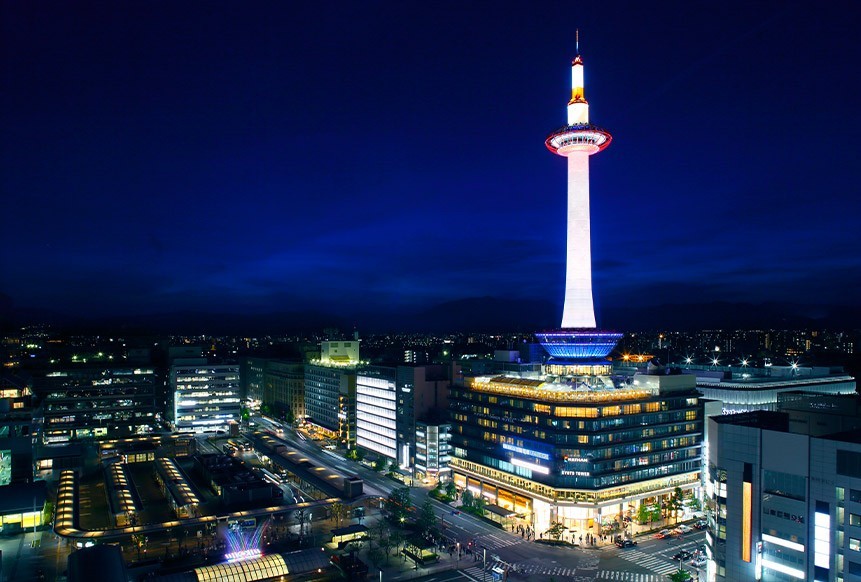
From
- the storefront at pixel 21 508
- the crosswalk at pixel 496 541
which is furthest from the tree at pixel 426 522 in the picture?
the storefront at pixel 21 508

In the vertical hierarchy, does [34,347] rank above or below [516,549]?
above

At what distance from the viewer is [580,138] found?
120 m

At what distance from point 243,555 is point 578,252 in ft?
262

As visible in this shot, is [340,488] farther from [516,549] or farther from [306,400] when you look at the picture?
[306,400]

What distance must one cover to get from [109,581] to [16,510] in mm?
36683

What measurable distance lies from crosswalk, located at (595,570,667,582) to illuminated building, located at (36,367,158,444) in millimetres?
110924

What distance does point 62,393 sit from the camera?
136 meters

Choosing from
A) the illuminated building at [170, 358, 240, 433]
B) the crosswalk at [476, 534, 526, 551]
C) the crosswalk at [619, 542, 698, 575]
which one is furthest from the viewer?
the illuminated building at [170, 358, 240, 433]

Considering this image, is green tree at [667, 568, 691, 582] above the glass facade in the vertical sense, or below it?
below

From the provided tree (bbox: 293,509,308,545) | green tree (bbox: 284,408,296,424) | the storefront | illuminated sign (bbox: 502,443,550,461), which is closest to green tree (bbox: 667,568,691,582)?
illuminated sign (bbox: 502,443,550,461)

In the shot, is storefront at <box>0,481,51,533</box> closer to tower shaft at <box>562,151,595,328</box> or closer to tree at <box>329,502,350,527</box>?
tree at <box>329,502,350,527</box>

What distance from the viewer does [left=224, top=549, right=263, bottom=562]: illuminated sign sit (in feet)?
215

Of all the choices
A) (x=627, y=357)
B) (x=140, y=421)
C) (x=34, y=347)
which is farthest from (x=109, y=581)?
(x=34, y=347)

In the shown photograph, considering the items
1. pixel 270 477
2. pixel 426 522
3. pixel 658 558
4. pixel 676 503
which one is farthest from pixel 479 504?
pixel 270 477
